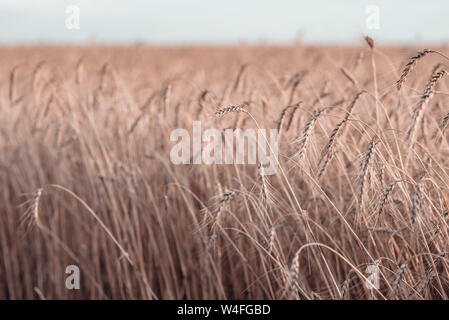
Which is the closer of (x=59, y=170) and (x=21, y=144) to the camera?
(x=59, y=170)

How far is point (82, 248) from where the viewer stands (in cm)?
278

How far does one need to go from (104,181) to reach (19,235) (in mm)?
954

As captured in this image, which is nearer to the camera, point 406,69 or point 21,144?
point 406,69

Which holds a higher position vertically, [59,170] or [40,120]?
[40,120]

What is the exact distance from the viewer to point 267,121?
8.68ft

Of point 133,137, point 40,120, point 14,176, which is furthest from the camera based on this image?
point 40,120

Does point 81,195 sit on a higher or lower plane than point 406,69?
higher

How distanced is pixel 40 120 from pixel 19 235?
1030 millimetres
